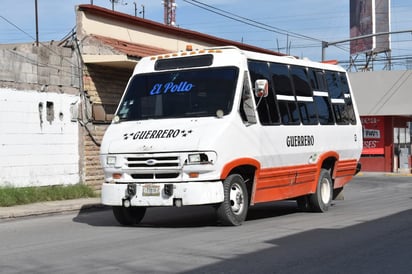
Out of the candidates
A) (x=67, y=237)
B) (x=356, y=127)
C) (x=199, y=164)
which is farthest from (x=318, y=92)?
(x=67, y=237)

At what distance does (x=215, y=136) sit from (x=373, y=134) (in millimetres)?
26379

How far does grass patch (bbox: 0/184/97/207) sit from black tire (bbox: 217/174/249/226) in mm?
6731

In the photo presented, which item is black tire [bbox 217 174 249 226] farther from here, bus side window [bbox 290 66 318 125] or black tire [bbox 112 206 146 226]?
bus side window [bbox 290 66 318 125]

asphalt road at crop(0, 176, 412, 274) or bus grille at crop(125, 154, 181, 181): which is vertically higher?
bus grille at crop(125, 154, 181, 181)

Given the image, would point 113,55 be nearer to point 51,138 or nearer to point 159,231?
point 51,138

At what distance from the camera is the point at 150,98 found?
11.5 meters

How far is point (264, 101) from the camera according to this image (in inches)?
461

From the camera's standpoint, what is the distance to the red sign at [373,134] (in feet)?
114

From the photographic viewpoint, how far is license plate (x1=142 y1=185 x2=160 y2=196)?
10405 millimetres

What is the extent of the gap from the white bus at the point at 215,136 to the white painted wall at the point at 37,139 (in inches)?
220

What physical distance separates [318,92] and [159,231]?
509 cm

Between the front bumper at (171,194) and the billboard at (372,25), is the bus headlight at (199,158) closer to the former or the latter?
the front bumper at (171,194)

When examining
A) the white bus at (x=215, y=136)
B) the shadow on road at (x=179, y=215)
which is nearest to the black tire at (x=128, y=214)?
the white bus at (x=215, y=136)

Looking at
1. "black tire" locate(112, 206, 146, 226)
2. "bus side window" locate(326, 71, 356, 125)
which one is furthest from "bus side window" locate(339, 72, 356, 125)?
"black tire" locate(112, 206, 146, 226)
